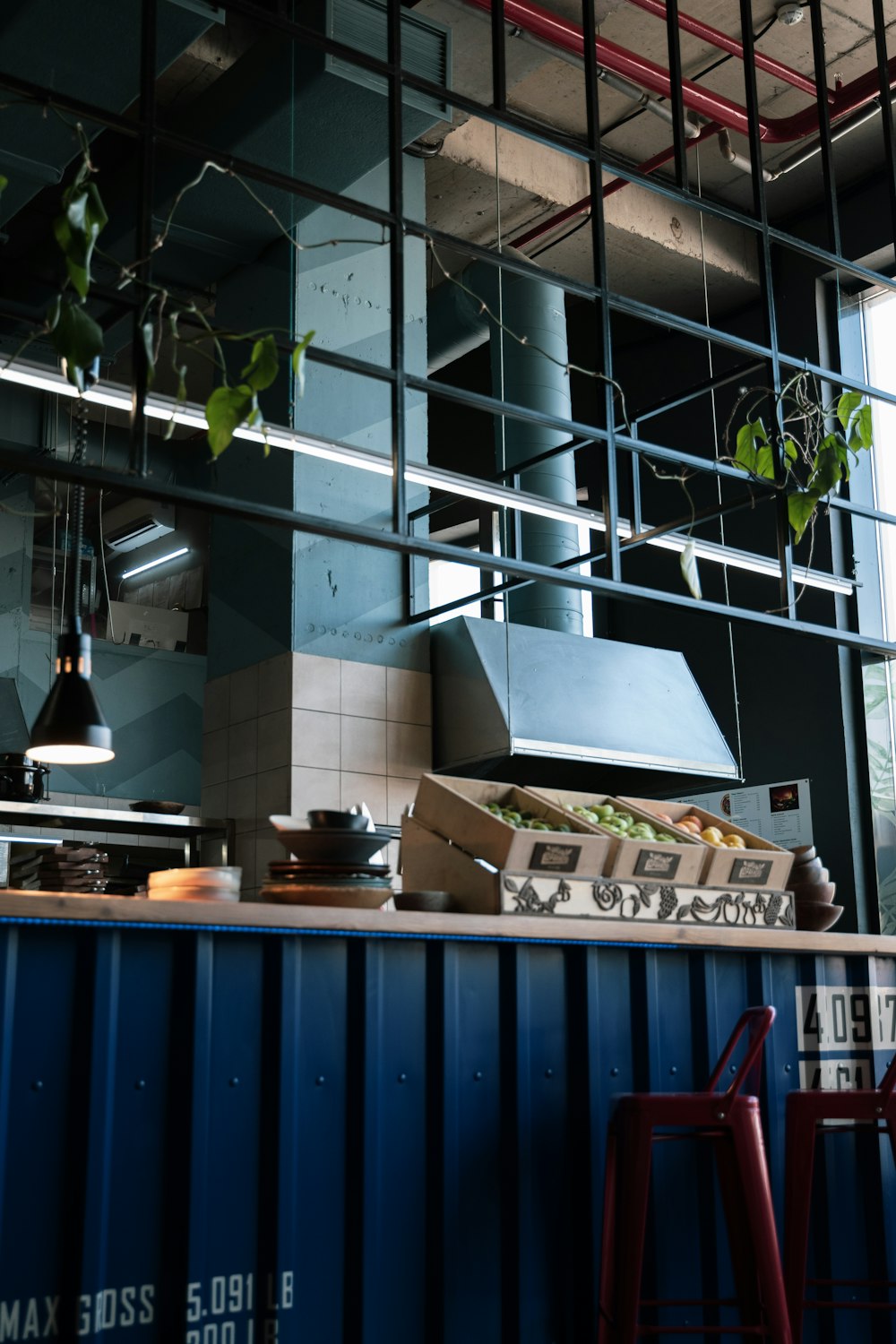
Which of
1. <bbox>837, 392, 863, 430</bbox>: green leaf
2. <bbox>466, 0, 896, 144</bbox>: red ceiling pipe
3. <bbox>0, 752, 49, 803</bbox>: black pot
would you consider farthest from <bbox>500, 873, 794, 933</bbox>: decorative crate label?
<bbox>466, 0, 896, 144</bbox>: red ceiling pipe

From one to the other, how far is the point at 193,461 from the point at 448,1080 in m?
6.82

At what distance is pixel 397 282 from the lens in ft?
11.2

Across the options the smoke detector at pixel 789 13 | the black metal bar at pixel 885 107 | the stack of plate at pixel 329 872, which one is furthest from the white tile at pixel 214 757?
the smoke detector at pixel 789 13

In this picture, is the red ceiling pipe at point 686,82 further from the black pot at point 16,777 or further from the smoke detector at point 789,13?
the black pot at point 16,777

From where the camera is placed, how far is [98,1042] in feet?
8.30

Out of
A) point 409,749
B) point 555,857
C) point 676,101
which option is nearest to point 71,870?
point 409,749

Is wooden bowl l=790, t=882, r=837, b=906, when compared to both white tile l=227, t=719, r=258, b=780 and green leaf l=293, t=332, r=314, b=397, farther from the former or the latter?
white tile l=227, t=719, r=258, b=780

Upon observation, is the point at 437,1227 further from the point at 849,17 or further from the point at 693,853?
the point at 849,17

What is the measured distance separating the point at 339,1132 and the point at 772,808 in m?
5.31

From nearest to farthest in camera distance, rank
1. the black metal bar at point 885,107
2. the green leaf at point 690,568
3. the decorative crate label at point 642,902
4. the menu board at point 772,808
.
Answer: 1. the decorative crate label at point 642,902
2. the green leaf at point 690,568
3. the black metal bar at point 885,107
4. the menu board at point 772,808

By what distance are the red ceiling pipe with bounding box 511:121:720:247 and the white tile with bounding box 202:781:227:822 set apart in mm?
3508

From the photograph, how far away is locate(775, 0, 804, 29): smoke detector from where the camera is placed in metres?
6.59

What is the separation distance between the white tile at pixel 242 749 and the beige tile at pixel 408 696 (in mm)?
625

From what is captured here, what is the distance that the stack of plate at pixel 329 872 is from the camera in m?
3.08
